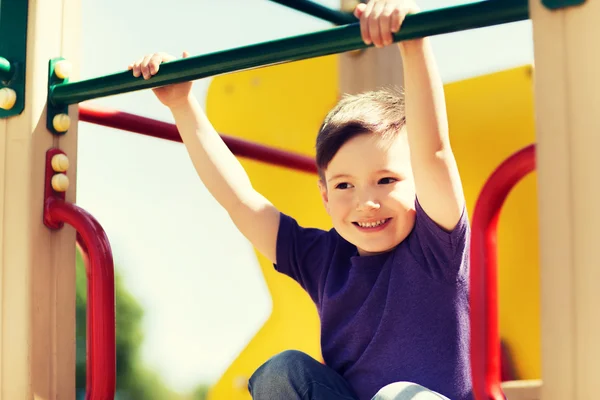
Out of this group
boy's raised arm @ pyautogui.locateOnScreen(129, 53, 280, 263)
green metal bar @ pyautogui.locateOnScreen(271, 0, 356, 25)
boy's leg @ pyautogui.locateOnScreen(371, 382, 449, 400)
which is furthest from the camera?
green metal bar @ pyautogui.locateOnScreen(271, 0, 356, 25)

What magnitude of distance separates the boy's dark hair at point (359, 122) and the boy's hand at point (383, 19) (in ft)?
0.90

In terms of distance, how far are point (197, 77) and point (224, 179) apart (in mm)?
275

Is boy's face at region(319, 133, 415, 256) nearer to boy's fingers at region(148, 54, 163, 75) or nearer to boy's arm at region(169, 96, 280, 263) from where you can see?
boy's arm at region(169, 96, 280, 263)

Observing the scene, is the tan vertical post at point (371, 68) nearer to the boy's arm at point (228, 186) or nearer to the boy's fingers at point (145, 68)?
the boy's arm at point (228, 186)

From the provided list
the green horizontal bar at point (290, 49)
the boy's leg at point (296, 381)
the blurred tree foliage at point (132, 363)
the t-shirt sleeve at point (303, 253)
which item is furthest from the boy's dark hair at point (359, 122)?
the blurred tree foliage at point (132, 363)

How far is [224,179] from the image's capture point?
4.58 ft

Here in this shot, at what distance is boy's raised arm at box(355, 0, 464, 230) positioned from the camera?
3.21 feet

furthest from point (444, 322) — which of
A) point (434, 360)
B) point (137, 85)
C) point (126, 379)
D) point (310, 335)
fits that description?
point (126, 379)

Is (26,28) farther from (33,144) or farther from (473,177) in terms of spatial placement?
(473,177)

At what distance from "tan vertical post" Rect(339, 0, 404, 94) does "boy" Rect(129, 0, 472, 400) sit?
0.59m

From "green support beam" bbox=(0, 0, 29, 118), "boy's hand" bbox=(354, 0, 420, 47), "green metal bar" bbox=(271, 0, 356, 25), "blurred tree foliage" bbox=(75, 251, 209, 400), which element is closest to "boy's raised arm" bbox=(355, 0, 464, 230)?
"boy's hand" bbox=(354, 0, 420, 47)

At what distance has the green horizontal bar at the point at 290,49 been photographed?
2.99 feet

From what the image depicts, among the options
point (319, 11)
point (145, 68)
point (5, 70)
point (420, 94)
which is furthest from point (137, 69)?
point (319, 11)

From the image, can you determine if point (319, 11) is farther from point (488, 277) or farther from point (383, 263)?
point (488, 277)
